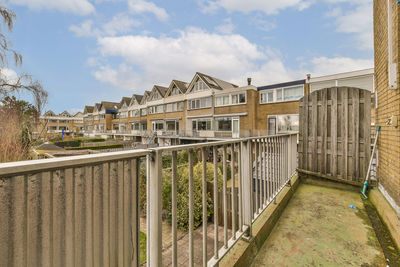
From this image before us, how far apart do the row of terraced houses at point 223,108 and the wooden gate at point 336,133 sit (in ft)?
42.9

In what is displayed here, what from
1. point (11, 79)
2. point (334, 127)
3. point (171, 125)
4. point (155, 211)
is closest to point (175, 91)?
point (171, 125)

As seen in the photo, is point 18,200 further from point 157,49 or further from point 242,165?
point 157,49

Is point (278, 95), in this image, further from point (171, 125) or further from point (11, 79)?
point (11, 79)

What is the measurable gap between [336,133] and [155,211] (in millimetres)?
4709

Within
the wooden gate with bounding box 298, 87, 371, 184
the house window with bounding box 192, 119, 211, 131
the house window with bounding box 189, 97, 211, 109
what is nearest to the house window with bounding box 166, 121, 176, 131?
the house window with bounding box 192, 119, 211, 131

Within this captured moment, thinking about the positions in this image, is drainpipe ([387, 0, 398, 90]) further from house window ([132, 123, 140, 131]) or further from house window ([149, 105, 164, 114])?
house window ([132, 123, 140, 131])

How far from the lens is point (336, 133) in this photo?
13.9ft

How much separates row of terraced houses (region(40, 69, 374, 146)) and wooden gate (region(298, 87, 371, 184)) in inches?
515

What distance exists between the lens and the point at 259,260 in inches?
79.4

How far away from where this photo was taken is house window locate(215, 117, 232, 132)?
68.2ft

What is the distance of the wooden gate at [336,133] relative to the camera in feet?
13.0

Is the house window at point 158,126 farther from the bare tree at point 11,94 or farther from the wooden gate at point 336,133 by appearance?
the wooden gate at point 336,133

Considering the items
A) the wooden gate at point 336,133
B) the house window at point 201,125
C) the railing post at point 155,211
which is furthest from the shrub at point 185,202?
the house window at point 201,125

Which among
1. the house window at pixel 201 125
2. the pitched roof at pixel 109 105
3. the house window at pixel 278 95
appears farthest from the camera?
the pitched roof at pixel 109 105
